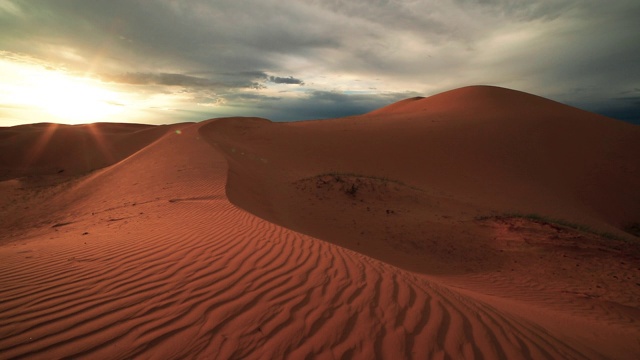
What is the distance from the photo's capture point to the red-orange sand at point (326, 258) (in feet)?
8.07

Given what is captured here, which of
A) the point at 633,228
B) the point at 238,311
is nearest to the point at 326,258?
the point at 238,311

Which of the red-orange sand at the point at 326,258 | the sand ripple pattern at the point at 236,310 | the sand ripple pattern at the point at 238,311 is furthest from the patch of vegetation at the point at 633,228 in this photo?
the sand ripple pattern at the point at 238,311

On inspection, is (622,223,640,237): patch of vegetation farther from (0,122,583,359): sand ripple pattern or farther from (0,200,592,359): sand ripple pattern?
(0,200,592,359): sand ripple pattern

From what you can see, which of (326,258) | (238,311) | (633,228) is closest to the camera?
(238,311)

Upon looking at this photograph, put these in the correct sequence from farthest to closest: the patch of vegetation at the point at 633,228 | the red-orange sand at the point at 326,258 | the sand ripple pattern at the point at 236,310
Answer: the patch of vegetation at the point at 633,228
the red-orange sand at the point at 326,258
the sand ripple pattern at the point at 236,310

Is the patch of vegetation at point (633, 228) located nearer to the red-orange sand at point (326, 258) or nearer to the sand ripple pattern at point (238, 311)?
the red-orange sand at point (326, 258)

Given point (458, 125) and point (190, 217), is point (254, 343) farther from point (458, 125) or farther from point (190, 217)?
point (458, 125)

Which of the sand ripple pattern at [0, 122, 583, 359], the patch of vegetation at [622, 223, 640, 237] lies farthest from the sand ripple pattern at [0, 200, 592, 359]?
the patch of vegetation at [622, 223, 640, 237]

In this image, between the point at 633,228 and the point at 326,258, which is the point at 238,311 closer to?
the point at 326,258

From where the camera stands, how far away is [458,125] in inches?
934

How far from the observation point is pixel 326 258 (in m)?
4.20

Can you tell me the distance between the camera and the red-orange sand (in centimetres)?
246

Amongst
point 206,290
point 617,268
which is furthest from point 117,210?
point 617,268

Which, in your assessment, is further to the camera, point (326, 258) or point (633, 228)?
point (633, 228)
